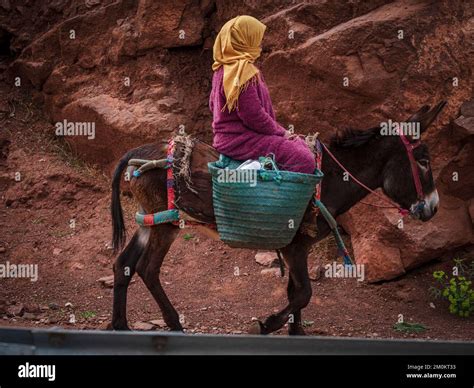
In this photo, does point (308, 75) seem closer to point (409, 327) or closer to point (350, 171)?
point (350, 171)

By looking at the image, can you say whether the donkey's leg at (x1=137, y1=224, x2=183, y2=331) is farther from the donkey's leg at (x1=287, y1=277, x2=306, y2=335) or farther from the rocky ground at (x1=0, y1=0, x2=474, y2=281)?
the rocky ground at (x1=0, y1=0, x2=474, y2=281)

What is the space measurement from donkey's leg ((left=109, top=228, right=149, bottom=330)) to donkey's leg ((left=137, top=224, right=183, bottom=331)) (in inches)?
3.8

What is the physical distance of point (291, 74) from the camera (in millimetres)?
7031

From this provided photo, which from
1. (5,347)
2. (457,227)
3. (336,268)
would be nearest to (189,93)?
(336,268)

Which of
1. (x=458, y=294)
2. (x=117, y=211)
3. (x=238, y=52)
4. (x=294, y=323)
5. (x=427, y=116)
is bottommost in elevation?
(x=294, y=323)

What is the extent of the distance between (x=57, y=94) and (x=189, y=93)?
5.99 ft

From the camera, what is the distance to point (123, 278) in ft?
17.5

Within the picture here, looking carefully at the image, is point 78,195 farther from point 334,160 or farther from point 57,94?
point 334,160

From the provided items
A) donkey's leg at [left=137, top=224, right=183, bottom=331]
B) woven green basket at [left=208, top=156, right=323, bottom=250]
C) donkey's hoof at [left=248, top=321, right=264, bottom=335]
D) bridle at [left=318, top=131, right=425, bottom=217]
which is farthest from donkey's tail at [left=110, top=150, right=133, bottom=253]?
bridle at [left=318, top=131, right=425, bottom=217]

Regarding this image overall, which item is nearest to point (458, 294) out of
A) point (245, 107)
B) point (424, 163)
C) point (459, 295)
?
point (459, 295)

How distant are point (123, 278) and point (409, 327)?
2626 mm

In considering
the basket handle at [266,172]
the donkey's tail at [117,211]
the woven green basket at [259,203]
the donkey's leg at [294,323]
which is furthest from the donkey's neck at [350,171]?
the donkey's tail at [117,211]

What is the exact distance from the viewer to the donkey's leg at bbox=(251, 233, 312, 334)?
521 centimetres

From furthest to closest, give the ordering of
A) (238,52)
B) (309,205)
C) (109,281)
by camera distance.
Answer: (109,281)
(309,205)
(238,52)
